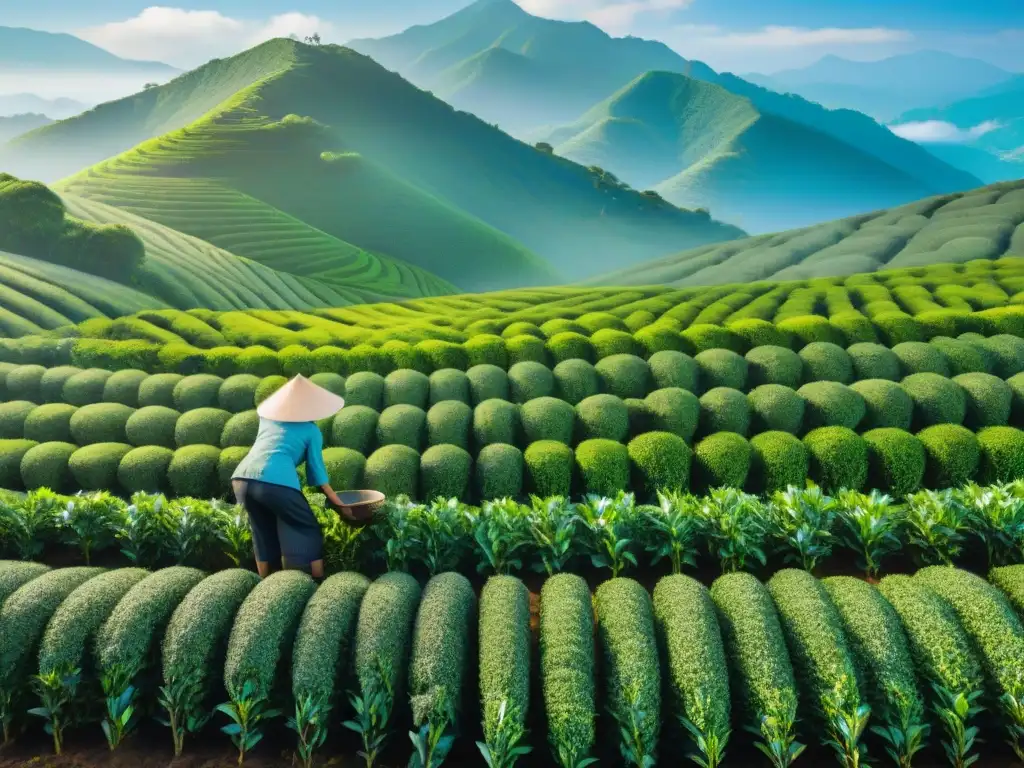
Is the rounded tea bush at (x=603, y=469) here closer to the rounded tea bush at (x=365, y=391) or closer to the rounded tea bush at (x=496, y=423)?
the rounded tea bush at (x=496, y=423)

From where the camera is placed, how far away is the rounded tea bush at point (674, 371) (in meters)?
10.9

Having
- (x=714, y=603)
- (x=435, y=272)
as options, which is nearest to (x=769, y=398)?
(x=714, y=603)

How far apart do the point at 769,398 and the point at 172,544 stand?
7.96 m

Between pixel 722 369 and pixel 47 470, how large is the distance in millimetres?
10237

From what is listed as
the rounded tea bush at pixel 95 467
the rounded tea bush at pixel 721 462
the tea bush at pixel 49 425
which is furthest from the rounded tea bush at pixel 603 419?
the tea bush at pixel 49 425

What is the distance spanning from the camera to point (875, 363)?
1127cm

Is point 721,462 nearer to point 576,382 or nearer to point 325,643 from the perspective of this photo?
point 576,382

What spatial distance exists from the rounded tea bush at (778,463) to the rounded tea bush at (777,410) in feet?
2.23

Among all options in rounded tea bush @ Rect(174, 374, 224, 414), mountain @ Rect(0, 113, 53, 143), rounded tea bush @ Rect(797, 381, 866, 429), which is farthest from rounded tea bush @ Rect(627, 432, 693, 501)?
mountain @ Rect(0, 113, 53, 143)

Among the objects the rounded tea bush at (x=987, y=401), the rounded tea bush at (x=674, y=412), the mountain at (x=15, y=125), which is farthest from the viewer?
the mountain at (x=15, y=125)

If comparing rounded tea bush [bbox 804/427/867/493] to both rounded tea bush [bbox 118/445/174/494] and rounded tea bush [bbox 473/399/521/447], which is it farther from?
rounded tea bush [bbox 118/445/174/494]

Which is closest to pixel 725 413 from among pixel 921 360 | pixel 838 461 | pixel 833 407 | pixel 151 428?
pixel 833 407

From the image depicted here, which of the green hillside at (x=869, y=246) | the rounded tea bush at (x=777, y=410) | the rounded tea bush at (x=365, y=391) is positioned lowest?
the rounded tea bush at (x=777, y=410)

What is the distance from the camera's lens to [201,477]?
9.25 metres
